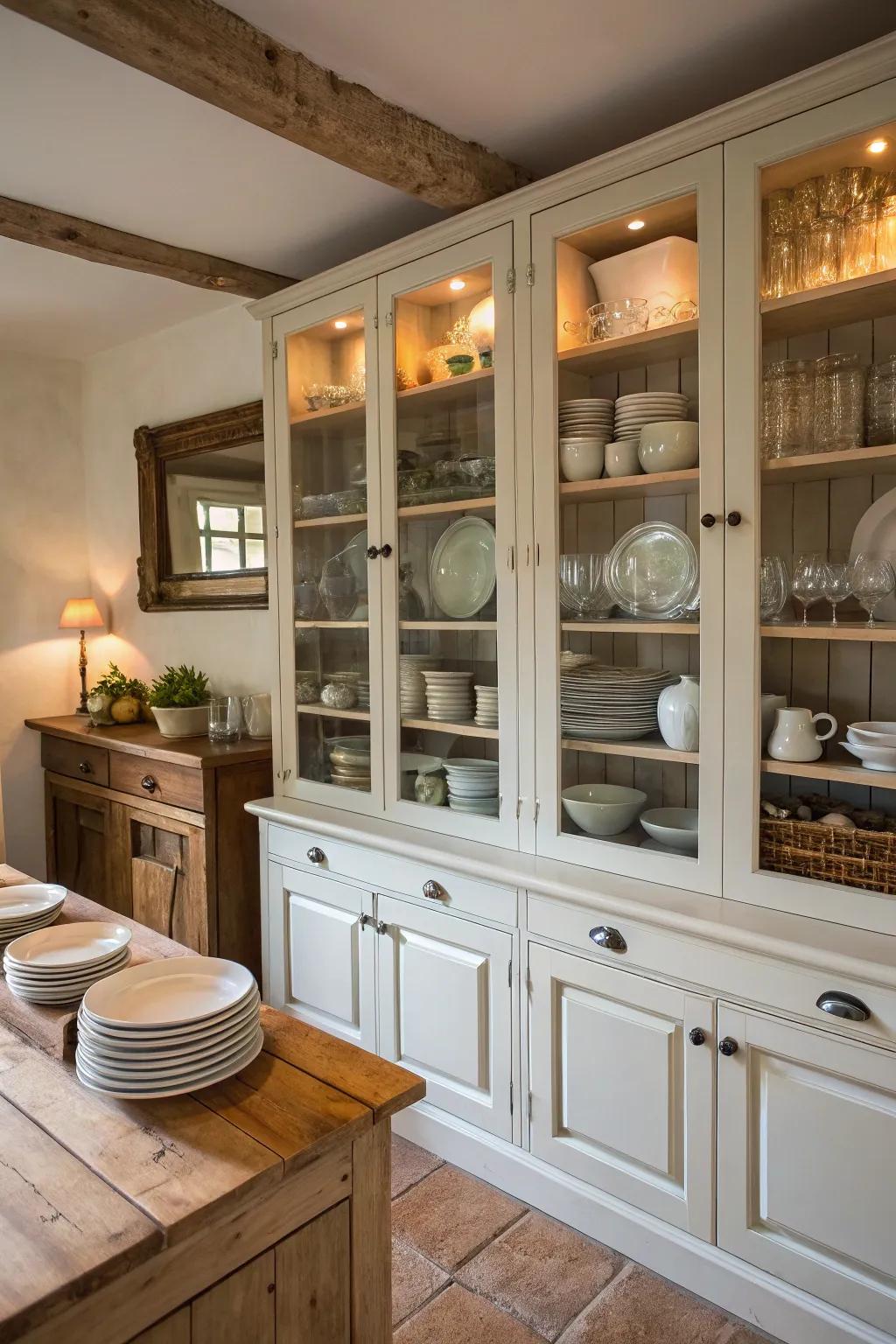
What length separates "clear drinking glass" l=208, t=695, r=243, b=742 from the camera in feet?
10.4

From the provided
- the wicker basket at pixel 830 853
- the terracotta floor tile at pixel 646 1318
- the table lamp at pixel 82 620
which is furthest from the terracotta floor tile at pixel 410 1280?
the table lamp at pixel 82 620

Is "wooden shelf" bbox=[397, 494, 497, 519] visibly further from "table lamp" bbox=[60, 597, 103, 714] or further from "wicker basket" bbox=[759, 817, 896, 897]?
"table lamp" bbox=[60, 597, 103, 714]

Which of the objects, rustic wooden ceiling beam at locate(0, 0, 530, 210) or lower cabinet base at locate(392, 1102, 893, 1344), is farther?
lower cabinet base at locate(392, 1102, 893, 1344)

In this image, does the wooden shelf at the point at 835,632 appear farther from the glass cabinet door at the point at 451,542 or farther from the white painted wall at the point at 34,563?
the white painted wall at the point at 34,563

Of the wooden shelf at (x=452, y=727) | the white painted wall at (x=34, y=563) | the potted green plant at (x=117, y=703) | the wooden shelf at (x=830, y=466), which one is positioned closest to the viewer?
the wooden shelf at (x=830, y=466)

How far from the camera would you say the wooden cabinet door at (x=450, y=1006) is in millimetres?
2197

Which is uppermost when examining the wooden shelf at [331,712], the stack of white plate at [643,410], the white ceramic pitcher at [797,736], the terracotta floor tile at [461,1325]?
the stack of white plate at [643,410]

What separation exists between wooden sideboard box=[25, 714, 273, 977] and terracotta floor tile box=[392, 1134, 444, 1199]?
34.3 inches

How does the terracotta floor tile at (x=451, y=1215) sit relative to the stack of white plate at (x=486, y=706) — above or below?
below

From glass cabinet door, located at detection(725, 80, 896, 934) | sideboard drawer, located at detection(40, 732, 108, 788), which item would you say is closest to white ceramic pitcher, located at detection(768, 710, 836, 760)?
glass cabinet door, located at detection(725, 80, 896, 934)

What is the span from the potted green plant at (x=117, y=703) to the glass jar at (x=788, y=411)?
2778 millimetres

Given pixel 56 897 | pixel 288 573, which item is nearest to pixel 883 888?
pixel 56 897

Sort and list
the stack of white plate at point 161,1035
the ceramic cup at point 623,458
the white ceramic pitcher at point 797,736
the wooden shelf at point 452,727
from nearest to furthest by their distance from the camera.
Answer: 1. the stack of white plate at point 161,1035
2. the white ceramic pitcher at point 797,736
3. the ceramic cup at point 623,458
4. the wooden shelf at point 452,727

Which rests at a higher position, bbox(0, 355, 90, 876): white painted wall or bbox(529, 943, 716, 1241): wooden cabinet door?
bbox(0, 355, 90, 876): white painted wall
